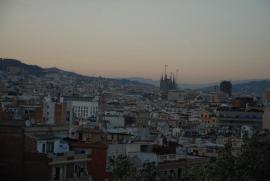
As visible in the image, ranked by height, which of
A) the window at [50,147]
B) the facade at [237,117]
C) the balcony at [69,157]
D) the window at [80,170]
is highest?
the window at [50,147]

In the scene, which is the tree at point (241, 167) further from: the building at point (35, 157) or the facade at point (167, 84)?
the facade at point (167, 84)

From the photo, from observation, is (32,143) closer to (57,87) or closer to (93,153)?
(93,153)

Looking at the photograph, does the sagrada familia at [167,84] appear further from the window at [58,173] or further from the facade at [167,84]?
the window at [58,173]

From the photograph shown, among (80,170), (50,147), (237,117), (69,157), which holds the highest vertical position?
(50,147)

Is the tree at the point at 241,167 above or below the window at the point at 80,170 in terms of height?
above

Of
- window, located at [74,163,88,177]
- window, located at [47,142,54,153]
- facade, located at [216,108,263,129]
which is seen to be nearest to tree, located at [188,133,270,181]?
window, located at [74,163,88,177]

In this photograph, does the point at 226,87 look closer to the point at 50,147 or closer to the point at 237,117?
the point at 237,117

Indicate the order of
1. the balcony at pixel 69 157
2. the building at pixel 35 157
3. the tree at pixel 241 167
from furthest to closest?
the balcony at pixel 69 157
the building at pixel 35 157
the tree at pixel 241 167

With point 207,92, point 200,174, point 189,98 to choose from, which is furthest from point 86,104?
point 200,174

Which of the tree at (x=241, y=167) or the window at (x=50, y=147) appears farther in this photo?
the window at (x=50, y=147)

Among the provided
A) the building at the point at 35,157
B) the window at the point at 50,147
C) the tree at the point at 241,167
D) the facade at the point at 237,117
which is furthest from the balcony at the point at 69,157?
the facade at the point at 237,117

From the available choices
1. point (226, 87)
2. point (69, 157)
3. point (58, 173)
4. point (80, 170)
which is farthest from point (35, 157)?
point (226, 87)

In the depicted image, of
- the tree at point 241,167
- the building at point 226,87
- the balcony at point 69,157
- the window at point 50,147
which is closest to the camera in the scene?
the tree at point 241,167

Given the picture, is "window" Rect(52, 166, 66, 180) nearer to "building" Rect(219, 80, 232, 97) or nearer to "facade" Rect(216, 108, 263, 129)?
"facade" Rect(216, 108, 263, 129)
